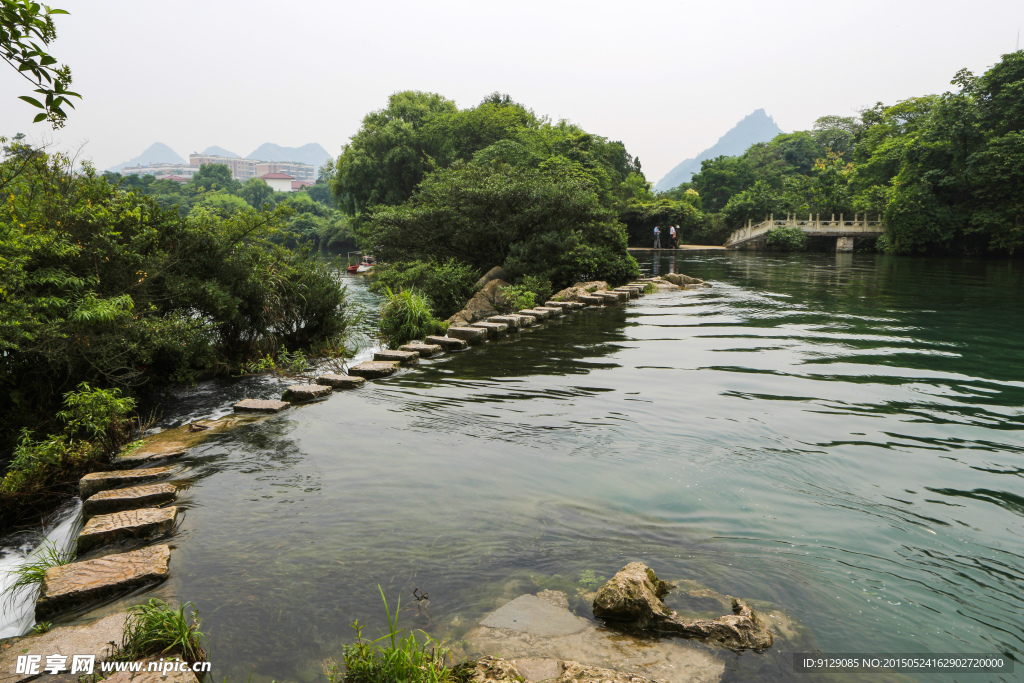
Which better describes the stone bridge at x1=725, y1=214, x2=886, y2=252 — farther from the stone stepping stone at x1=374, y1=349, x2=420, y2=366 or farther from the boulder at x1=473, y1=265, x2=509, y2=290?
the stone stepping stone at x1=374, y1=349, x2=420, y2=366

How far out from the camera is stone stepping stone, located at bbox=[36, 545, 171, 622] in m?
3.32

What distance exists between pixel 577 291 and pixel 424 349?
700 cm

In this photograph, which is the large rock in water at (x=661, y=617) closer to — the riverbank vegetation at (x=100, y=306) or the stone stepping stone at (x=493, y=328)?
the riverbank vegetation at (x=100, y=306)

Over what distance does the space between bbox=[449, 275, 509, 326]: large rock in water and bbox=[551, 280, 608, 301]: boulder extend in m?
1.45

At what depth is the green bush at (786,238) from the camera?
41188 mm

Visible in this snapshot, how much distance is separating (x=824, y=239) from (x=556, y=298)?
120ft

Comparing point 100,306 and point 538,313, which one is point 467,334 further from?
point 100,306

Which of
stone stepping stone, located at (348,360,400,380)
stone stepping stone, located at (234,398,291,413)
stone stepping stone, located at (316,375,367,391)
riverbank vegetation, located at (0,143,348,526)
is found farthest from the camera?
stone stepping stone, located at (348,360,400,380)

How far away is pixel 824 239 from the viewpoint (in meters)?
44.0

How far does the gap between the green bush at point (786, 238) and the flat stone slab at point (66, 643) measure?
44.3 metres

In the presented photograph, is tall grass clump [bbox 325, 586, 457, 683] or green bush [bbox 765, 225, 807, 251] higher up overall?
green bush [bbox 765, 225, 807, 251]

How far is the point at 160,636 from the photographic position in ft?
9.53

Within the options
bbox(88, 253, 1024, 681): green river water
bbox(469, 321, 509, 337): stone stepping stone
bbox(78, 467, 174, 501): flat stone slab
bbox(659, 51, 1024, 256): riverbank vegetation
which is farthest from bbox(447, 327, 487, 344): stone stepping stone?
bbox(659, 51, 1024, 256): riverbank vegetation

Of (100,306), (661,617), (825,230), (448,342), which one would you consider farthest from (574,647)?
(825,230)
